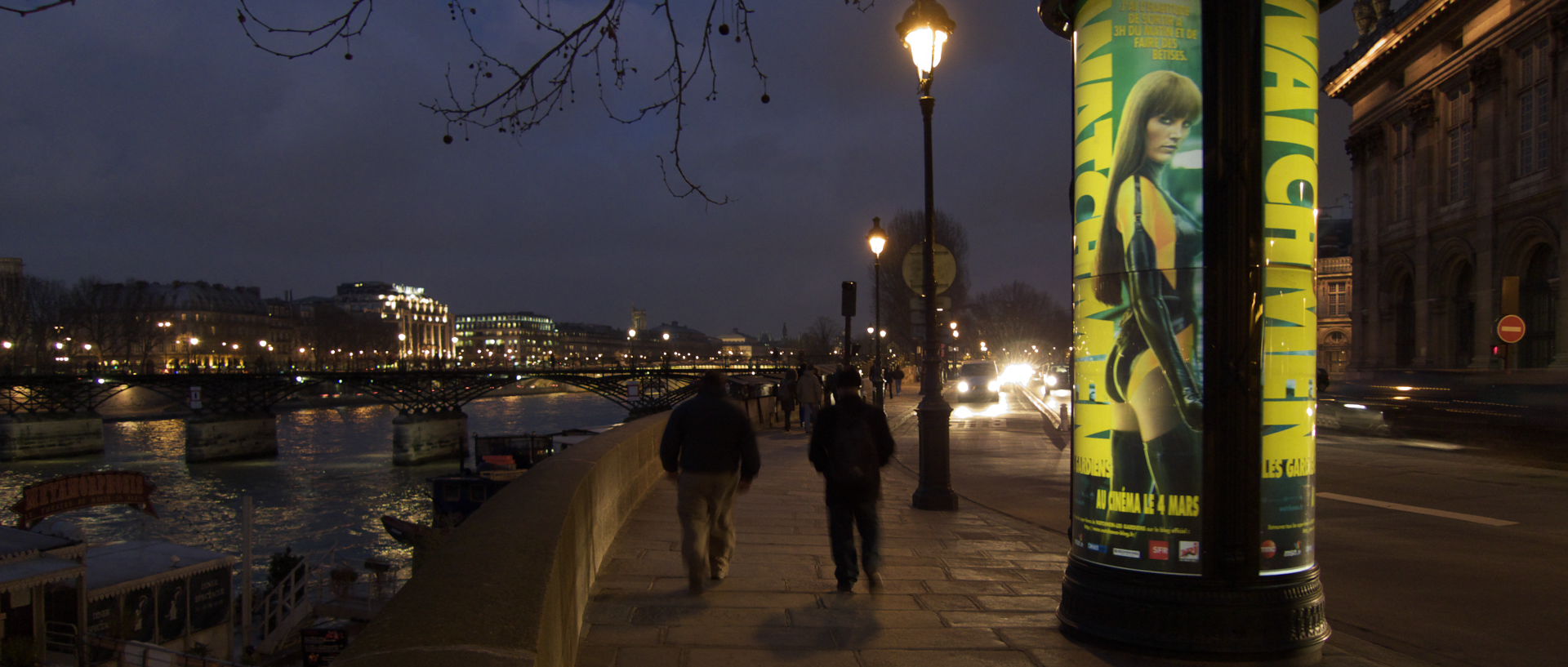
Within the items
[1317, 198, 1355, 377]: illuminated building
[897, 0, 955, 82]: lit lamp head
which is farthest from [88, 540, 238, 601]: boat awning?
[1317, 198, 1355, 377]: illuminated building

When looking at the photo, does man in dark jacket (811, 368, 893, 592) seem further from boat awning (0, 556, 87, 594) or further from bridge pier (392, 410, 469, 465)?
bridge pier (392, 410, 469, 465)

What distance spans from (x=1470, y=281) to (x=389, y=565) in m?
42.4

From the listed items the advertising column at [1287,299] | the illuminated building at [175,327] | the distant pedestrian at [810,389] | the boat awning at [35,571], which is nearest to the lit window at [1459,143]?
the distant pedestrian at [810,389]

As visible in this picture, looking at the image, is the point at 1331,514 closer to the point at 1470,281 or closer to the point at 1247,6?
the point at 1247,6

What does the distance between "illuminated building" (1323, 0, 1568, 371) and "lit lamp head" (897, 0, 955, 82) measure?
25.7 m

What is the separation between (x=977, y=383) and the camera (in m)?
37.8

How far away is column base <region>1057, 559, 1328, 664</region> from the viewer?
4.38 metres

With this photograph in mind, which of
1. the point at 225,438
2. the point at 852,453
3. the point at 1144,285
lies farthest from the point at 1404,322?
the point at 225,438

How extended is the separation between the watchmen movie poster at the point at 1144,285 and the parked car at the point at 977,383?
33.2 meters

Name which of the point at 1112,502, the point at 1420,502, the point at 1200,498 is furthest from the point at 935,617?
the point at 1420,502

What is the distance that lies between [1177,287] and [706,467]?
3.08 meters

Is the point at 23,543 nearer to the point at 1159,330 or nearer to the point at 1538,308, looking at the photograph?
the point at 1159,330

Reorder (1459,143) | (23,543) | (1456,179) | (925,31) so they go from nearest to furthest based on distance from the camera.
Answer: (925,31) < (23,543) < (1459,143) < (1456,179)

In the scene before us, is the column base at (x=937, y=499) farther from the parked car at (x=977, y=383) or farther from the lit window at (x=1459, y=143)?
the lit window at (x=1459, y=143)
